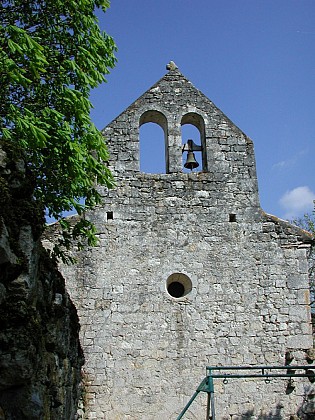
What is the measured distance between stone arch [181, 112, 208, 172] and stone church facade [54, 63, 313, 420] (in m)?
0.07

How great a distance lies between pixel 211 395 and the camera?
320 inches

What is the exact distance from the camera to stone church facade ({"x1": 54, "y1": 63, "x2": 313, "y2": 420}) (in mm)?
9820

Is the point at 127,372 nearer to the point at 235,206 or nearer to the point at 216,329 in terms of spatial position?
the point at 216,329

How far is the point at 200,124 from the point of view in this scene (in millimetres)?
12133

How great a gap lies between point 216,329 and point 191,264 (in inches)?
53.3

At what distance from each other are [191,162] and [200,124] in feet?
3.10

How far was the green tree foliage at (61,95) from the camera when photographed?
283 inches

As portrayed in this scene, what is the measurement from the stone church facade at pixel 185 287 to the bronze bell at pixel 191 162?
28cm

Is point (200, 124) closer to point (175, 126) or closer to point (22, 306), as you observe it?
point (175, 126)

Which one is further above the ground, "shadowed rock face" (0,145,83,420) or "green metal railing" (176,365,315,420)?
"shadowed rock face" (0,145,83,420)

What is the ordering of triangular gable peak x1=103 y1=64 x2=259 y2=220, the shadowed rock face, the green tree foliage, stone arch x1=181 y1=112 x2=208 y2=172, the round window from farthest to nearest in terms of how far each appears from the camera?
1. stone arch x1=181 y1=112 x2=208 y2=172
2. triangular gable peak x1=103 y1=64 x2=259 y2=220
3. the round window
4. the green tree foliage
5. the shadowed rock face

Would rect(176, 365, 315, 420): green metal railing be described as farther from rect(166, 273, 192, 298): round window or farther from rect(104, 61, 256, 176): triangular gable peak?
rect(104, 61, 256, 176): triangular gable peak

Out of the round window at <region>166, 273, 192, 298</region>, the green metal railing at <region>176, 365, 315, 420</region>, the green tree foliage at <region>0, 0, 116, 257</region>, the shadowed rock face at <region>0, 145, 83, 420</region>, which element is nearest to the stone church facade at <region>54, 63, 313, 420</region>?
the round window at <region>166, 273, 192, 298</region>

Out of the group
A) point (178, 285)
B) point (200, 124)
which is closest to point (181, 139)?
point (200, 124)
